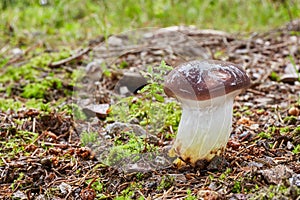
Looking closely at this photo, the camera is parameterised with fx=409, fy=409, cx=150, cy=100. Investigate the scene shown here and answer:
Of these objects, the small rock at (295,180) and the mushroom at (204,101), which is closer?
the small rock at (295,180)

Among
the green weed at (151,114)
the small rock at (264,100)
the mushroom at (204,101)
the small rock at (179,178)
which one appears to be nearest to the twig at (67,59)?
the green weed at (151,114)

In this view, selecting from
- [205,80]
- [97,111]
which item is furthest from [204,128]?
[97,111]

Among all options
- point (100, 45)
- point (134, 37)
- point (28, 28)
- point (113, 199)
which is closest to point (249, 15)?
point (134, 37)

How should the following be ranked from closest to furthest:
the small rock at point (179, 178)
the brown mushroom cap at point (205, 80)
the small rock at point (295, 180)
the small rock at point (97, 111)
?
1. the small rock at point (295, 180)
2. the brown mushroom cap at point (205, 80)
3. the small rock at point (179, 178)
4. the small rock at point (97, 111)

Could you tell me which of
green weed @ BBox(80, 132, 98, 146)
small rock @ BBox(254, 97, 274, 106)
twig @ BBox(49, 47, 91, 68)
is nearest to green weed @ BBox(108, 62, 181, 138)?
green weed @ BBox(80, 132, 98, 146)

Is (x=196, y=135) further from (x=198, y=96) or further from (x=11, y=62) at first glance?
(x=11, y=62)

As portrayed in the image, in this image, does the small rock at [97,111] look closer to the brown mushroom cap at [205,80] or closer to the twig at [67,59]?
the brown mushroom cap at [205,80]

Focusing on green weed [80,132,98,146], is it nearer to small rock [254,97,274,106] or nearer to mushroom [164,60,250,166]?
mushroom [164,60,250,166]

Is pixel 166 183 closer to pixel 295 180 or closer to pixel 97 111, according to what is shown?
pixel 295 180
